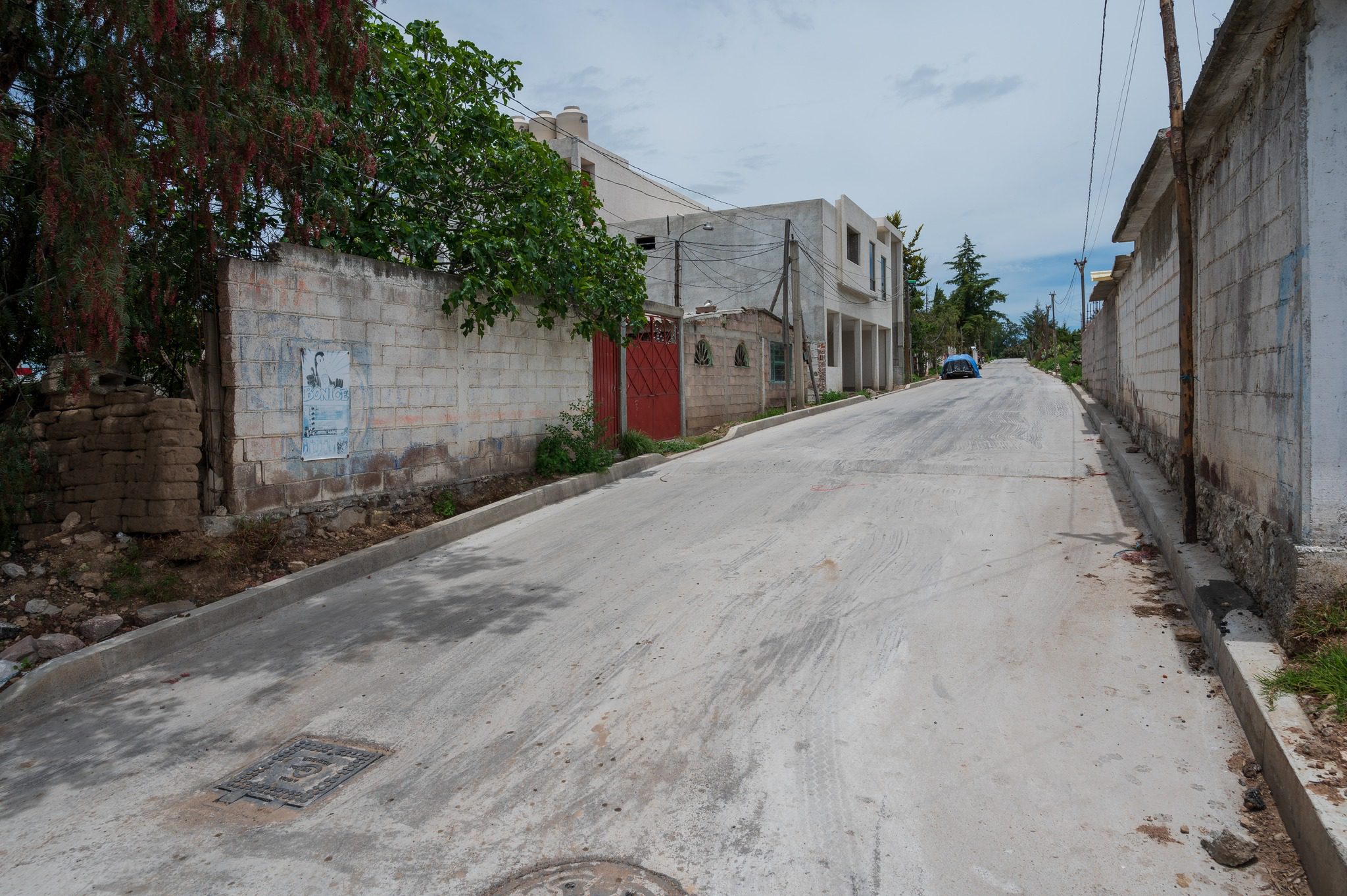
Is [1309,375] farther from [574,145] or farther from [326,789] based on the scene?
[574,145]

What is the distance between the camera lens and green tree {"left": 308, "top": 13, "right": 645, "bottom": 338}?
9.27 meters

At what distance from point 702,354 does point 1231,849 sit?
52.8 feet

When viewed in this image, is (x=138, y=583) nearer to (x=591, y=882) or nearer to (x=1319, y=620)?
(x=591, y=882)

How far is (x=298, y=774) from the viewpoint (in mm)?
3869

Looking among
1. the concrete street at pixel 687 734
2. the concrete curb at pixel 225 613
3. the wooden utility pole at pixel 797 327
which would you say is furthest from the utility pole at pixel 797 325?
the concrete street at pixel 687 734

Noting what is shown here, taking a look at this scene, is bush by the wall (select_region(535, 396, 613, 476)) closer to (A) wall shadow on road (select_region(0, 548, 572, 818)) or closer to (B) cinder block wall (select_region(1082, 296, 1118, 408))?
(A) wall shadow on road (select_region(0, 548, 572, 818))

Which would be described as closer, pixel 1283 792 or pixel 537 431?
pixel 1283 792

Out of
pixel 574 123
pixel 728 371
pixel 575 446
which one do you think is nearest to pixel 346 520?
pixel 575 446

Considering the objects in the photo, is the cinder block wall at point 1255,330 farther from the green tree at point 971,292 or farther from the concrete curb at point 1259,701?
the green tree at point 971,292

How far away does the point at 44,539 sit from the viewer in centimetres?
693

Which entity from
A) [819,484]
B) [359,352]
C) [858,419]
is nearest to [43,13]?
→ [359,352]

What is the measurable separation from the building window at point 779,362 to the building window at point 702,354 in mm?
5220

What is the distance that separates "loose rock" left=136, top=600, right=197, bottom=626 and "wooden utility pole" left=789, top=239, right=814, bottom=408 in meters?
21.2

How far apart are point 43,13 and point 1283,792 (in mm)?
8291
